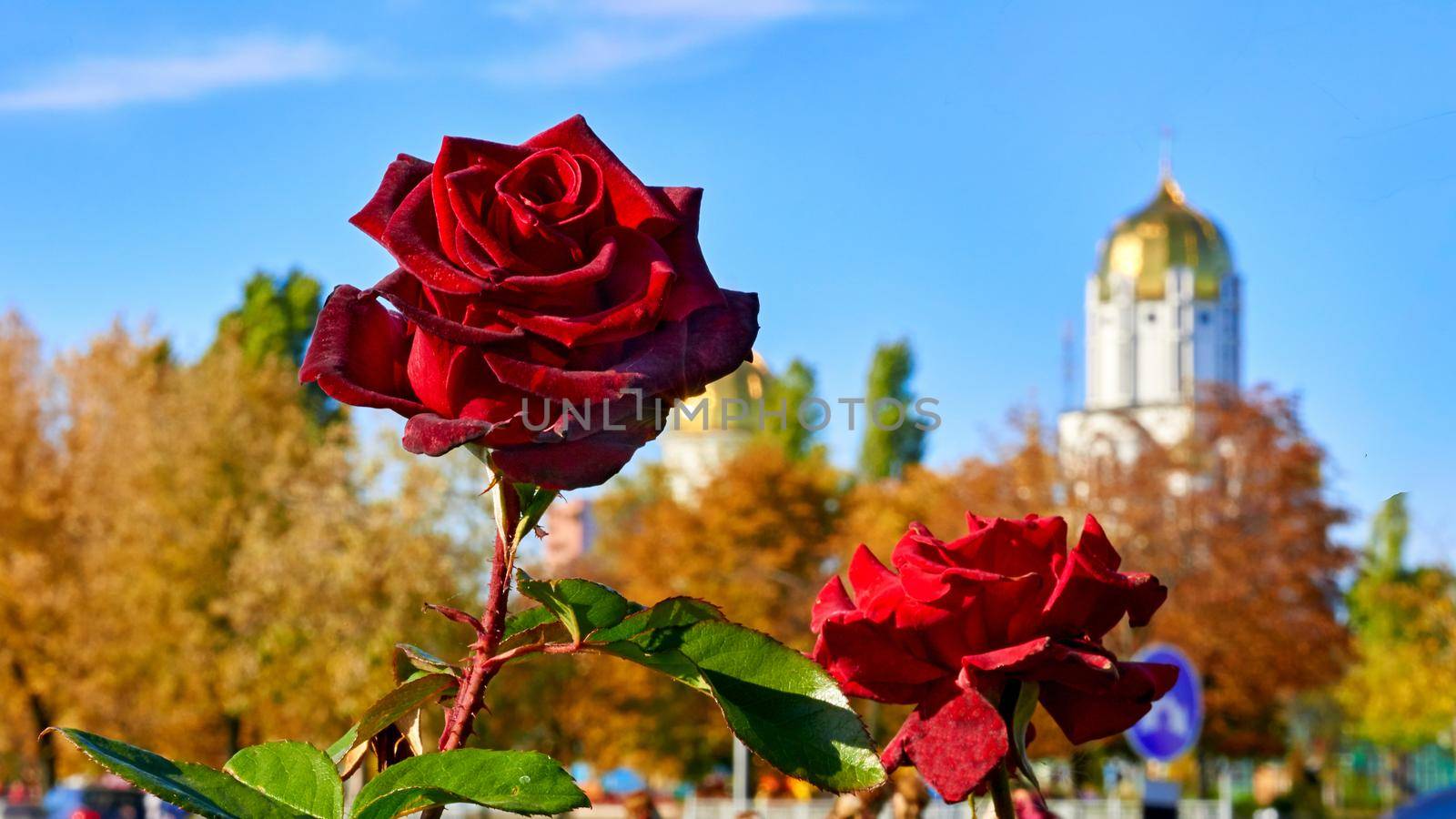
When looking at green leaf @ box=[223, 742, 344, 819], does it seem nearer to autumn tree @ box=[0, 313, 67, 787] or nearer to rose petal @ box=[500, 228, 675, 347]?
rose petal @ box=[500, 228, 675, 347]

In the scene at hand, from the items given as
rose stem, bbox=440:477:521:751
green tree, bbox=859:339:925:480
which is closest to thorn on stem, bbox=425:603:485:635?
rose stem, bbox=440:477:521:751

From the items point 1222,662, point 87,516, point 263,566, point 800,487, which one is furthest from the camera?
point 800,487

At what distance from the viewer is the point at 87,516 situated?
31.2 m

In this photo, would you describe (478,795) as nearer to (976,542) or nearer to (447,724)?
(447,724)

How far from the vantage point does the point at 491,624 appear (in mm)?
941

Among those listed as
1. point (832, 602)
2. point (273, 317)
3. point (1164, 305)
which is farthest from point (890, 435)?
point (832, 602)

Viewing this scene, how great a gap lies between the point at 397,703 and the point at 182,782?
0.22 m

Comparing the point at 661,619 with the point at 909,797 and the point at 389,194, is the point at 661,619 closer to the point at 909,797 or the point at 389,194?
the point at 389,194

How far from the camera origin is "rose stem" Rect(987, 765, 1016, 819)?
3.84ft

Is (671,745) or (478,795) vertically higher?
(478,795)

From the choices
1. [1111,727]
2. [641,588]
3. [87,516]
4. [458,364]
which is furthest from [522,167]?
[641,588]

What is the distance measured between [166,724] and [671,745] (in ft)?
41.9

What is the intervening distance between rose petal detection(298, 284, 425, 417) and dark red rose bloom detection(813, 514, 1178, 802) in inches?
13.9

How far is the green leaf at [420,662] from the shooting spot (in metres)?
1.00
